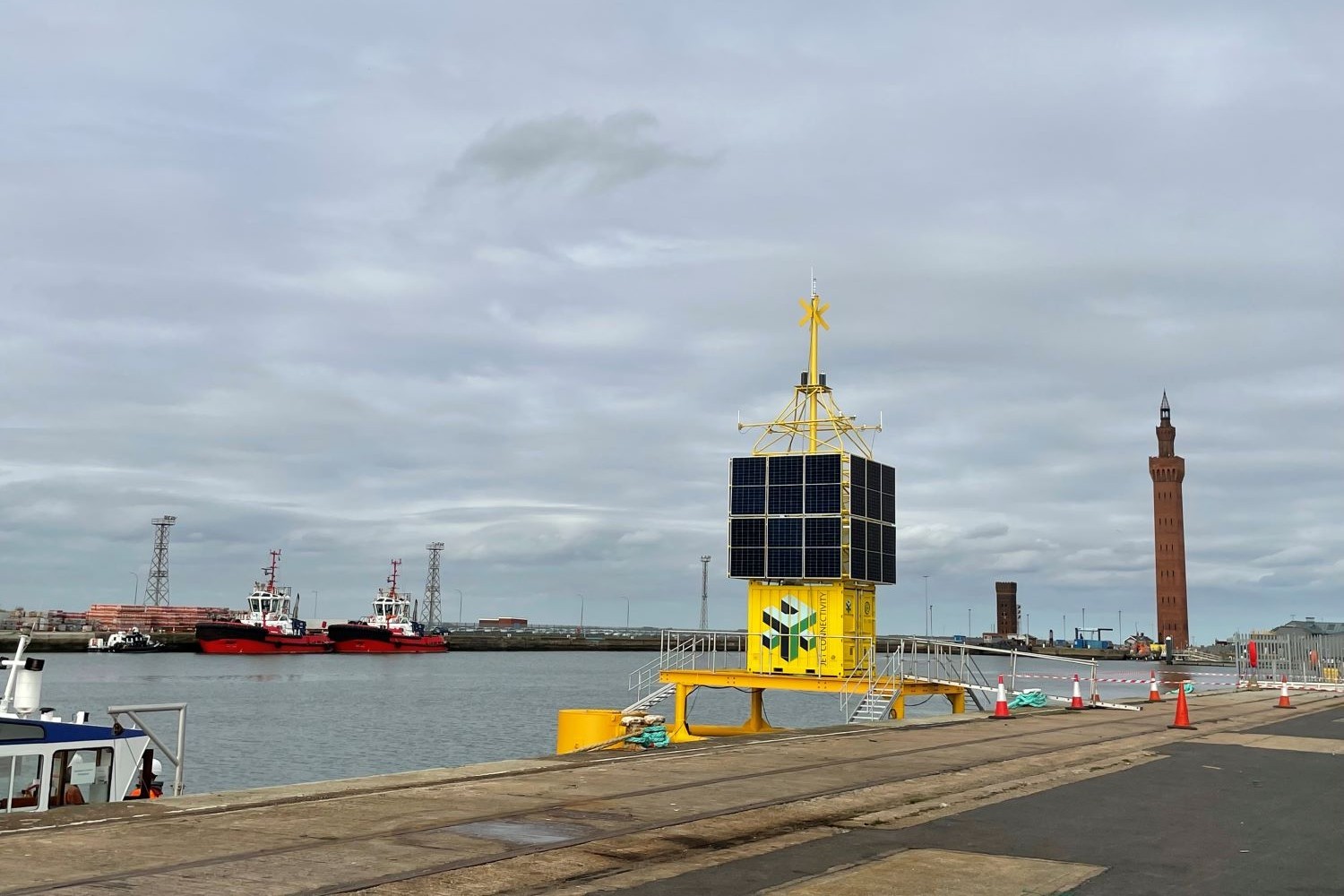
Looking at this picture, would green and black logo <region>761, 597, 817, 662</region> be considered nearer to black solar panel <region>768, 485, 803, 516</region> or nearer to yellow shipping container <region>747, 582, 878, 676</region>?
yellow shipping container <region>747, 582, 878, 676</region>

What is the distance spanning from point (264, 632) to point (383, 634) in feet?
53.6

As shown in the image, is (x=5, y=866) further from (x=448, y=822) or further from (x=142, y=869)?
(x=448, y=822)

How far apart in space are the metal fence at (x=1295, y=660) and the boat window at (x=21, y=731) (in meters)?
53.9

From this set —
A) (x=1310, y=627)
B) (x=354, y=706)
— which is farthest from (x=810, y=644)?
(x=1310, y=627)

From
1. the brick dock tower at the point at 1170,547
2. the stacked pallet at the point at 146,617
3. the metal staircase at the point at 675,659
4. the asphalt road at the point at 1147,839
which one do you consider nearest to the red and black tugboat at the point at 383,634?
the stacked pallet at the point at 146,617

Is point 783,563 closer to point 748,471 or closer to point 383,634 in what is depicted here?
point 748,471

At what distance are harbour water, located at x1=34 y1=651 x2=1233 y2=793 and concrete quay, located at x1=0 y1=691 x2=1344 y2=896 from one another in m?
15.2

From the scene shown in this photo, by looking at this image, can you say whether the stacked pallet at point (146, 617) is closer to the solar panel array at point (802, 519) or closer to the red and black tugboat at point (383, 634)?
the red and black tugboat at point (383, 634)

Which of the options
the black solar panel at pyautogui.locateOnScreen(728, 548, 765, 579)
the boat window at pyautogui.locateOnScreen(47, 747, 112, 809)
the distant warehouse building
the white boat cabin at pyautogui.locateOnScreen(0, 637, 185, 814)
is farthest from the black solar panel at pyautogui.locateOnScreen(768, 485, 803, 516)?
the distant warehouse building

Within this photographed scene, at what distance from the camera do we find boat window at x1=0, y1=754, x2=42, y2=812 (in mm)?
15844

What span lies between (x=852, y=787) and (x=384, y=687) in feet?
275

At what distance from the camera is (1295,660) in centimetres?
7106

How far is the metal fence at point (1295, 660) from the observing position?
203 feet

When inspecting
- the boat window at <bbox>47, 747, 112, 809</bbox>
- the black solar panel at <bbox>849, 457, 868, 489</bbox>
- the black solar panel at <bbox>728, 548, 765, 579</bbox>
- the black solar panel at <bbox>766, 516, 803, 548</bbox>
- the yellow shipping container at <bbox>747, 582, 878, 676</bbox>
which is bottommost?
the boat window at <bbox>47, 747, 112, 809</bbox>
